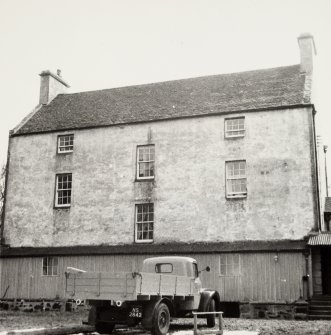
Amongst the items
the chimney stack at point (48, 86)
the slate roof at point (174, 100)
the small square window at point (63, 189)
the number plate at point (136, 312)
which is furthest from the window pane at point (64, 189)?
the number plate at point (136, 312)

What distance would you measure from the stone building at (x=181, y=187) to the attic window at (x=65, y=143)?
7 centimetres

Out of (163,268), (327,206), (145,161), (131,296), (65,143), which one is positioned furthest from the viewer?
(327,206)

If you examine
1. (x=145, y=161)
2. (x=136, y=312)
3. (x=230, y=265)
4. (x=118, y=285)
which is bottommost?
(x=136, y=312)

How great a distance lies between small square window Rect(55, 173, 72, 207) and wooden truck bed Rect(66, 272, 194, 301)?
1275 cm

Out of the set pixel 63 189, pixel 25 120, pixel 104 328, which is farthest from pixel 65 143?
pixel 104 328

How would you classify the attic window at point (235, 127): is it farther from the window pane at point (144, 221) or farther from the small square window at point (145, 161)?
the window pane at point (144, 221)

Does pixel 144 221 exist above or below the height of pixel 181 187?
below

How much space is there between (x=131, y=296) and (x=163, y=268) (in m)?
4.55

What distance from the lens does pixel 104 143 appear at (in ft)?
85.6

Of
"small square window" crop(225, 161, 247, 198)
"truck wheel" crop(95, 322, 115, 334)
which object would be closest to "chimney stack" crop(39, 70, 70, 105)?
"small square window" crop(225, 161, 247, 198)

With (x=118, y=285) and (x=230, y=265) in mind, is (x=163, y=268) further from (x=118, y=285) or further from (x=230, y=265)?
(x=230, y=265)

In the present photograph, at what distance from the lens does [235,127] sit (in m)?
24.1

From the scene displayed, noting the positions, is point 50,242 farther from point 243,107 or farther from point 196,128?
point 243,107

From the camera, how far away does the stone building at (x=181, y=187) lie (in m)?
22.0
